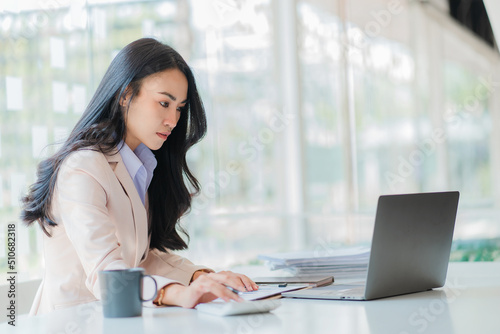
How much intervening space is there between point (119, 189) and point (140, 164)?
14 cm

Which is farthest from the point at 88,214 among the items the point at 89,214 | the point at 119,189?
the point at 119,189

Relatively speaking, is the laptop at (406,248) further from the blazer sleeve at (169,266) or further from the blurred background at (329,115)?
the blurred background at (329,115)

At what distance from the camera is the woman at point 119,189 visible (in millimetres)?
1311

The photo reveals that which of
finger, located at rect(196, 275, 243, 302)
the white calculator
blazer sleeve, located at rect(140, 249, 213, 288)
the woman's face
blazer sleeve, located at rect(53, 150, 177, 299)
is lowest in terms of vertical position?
blazer sleeve, located at rect(140, 249, 213, 288)

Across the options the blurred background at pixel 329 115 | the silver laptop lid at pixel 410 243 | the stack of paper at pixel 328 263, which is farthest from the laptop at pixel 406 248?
the blurred background at pixel 329 115

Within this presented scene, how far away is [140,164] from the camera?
1565mm

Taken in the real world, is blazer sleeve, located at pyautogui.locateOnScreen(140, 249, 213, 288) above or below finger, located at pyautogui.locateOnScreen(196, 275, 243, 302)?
below

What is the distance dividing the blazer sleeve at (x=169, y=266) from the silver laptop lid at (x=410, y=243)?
56cm

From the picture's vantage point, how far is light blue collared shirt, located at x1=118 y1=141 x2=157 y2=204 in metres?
1.55

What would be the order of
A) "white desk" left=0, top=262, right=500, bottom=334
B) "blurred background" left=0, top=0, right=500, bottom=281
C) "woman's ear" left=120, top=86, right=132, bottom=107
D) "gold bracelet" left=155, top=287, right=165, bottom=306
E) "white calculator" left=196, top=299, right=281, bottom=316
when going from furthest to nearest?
"blurred background" left=0, top=0, right=500, bottom=281, "woman's ear" left=120, top=86, right=132, bottom=107, "gold bracelet" left=155, top=287, right=165, bottom=306, "white calculator" left=196, top=299, right=281, bottom=316, "white desk" left=0, top=262, right=500, bottom=334

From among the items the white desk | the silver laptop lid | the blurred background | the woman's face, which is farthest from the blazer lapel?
the blurred background

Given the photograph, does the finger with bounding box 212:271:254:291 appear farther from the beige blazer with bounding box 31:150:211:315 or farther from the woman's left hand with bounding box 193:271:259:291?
the beige blazer with bounding box 31:150:211:315

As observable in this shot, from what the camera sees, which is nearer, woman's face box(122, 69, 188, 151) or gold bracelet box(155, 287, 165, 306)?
gold bracelet box(155, 287, 165, 306)

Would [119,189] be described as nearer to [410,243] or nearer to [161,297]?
[161,297]
